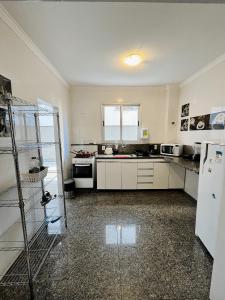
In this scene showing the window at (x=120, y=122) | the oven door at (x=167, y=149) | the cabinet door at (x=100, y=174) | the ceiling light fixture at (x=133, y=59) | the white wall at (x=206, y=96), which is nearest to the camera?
the ceiling light fixture at (x=133, y=59)

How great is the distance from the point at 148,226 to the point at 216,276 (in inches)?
46.7

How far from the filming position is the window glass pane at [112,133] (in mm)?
4258

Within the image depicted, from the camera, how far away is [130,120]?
424cm

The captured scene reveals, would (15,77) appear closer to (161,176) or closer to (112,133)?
(112,133)

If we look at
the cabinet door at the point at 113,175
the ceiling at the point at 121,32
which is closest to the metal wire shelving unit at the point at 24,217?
the ceiling at the point at 121,32

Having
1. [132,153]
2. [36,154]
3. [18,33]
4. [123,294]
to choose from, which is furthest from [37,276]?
[132,153]

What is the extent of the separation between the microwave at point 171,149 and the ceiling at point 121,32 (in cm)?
158

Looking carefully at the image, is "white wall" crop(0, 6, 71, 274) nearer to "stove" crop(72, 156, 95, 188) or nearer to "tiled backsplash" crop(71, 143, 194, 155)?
"stove" crop(72, 156, 95, 188)

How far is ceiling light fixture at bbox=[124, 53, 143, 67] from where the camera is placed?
238 cm

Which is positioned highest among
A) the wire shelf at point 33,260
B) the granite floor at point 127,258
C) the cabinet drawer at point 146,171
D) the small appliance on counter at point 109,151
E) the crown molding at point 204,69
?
the crown molding at point 204,69

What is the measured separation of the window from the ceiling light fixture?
1.58 m

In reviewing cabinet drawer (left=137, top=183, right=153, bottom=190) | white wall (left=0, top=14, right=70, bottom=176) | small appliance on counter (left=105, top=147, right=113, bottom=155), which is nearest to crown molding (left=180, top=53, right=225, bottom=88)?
small appliance on counter (left=105, top=147, right=113, bottom=155)

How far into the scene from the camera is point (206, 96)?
290cm

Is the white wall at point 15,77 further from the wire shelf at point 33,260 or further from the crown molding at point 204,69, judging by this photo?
the crown molding at point 204,69
